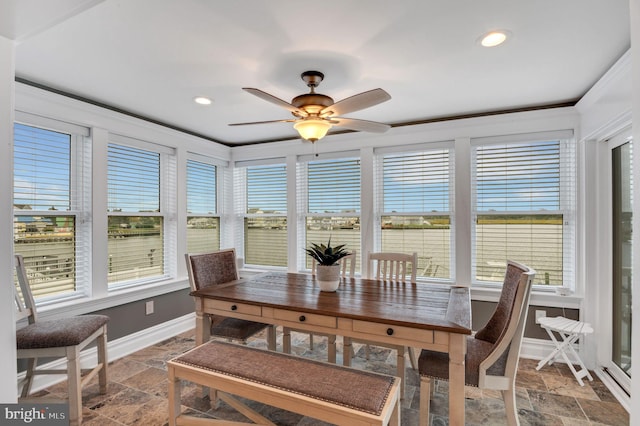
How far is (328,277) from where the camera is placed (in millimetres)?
2467

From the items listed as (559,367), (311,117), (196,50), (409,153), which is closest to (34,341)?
(196,50)

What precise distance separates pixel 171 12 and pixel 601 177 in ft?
11.5

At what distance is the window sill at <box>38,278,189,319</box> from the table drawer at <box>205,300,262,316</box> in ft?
4.38

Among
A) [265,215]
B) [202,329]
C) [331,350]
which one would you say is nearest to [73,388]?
[202,329]

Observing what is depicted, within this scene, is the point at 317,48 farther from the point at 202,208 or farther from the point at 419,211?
the point at 202,208

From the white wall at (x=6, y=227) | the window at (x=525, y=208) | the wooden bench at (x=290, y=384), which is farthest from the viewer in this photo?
the window at (x=525, y=208)

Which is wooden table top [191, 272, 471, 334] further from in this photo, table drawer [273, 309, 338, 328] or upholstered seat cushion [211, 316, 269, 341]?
upholstered seat cushion [211, 316, 269, 341]

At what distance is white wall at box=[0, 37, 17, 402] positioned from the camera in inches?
54.1

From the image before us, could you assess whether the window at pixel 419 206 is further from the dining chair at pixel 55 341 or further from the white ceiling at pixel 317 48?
the dining chair at pixel 55 341

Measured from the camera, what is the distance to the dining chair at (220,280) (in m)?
2.55

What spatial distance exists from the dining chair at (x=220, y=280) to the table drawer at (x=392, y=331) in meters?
1.05

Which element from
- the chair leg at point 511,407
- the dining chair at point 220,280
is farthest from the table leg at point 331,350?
the chair leg at point 511,407

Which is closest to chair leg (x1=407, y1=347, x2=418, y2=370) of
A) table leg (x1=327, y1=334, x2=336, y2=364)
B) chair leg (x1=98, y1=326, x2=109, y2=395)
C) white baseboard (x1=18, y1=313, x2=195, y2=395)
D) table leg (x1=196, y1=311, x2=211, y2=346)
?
table leg (x1=327, y1=334, x2=336, y2=364)

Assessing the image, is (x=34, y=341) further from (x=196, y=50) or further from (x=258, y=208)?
(x=258, y=208)
